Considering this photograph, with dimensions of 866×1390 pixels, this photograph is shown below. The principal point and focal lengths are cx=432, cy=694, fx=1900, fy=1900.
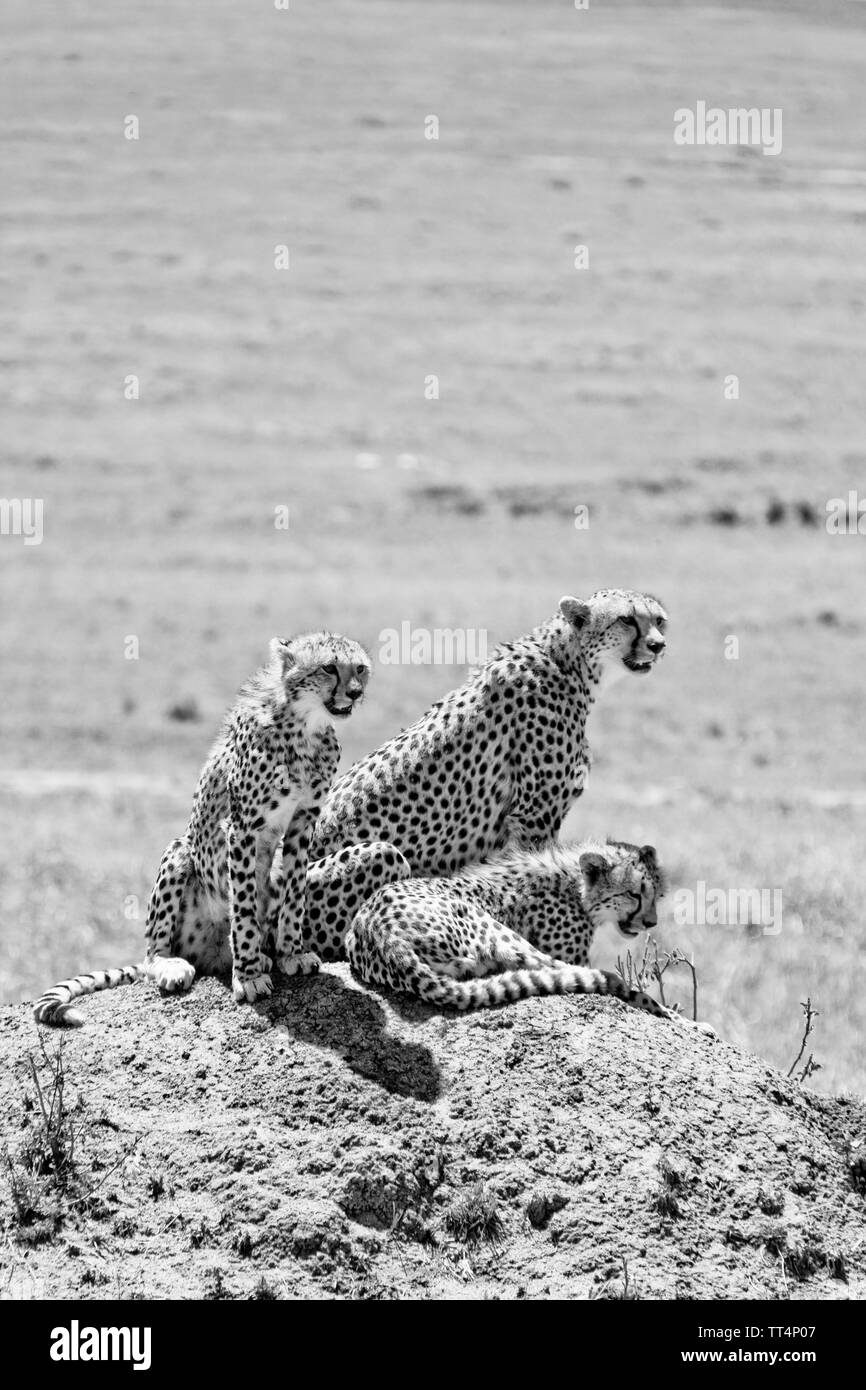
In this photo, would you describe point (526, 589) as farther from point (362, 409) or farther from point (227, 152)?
point (227, 152)

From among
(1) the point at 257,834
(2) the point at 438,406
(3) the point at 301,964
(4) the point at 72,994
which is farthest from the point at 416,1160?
(2) the point at 438,406

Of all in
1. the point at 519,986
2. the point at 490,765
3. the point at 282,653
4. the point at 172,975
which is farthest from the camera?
the point at 490,765

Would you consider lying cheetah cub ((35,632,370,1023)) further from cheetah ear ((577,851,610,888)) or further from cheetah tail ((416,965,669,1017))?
cheetah ear ((577,851,610,888))

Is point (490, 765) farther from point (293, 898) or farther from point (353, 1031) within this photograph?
point (353, 1031)

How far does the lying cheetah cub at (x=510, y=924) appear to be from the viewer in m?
5.77

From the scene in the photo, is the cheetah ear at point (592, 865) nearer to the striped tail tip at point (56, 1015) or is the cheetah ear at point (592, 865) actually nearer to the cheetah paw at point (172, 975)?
the cheetah paw at point (172, 975)

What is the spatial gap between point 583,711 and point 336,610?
808 inches

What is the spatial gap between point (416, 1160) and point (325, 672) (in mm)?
1417

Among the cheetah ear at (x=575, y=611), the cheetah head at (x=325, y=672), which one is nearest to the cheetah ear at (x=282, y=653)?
the cheetah head at (x=325, y=672)

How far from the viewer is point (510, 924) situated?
626 cm

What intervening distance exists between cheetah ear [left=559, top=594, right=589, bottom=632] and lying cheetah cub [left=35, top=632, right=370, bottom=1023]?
3.40 feet

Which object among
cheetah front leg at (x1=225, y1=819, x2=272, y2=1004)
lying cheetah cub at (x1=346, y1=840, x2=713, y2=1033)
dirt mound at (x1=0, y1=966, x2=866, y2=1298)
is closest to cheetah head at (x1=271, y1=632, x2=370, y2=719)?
cheetah front leg at (x1=225, y1=819, x2=272, y2=1004)

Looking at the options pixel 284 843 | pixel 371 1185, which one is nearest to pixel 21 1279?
Result: pixel 371 1185

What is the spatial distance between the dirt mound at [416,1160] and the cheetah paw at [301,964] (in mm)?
62
